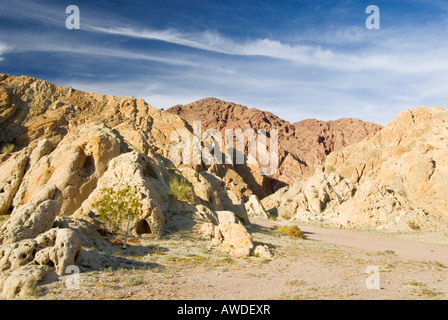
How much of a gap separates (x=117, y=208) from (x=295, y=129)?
13492cm

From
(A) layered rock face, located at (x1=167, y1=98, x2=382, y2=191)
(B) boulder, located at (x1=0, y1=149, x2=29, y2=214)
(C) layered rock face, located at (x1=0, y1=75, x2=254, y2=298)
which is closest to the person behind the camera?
(C) layered rock face, located at (x1=0, y1=75, x2=254, y2=298)

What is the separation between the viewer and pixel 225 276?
11.6 meters

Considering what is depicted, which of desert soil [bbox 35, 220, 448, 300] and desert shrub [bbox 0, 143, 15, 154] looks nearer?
desert soil [bbox 35, 220, 448, 300]

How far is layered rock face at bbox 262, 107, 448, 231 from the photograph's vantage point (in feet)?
137

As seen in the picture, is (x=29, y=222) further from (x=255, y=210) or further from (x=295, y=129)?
(x=295, y=129)

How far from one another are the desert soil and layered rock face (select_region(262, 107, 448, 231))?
28956 millimetres

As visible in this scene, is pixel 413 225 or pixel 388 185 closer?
pixel 413 225

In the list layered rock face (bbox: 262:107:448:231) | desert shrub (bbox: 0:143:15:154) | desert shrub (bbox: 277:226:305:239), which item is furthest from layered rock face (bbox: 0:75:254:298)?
layered rock face (bbox: 262:107:448:231)

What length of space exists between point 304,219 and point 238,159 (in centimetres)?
4039

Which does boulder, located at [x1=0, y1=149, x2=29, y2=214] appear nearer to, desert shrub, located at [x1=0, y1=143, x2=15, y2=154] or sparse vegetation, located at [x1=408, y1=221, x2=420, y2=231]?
desert shrub, located at [x1=0, y1=143, x2=15, y2=154]

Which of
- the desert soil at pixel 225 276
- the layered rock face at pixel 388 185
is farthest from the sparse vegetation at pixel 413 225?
the desert soil at pixel 225 276

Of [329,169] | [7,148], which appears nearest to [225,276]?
[7,148]

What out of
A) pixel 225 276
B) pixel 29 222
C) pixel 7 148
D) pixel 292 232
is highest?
pixel 7 148
